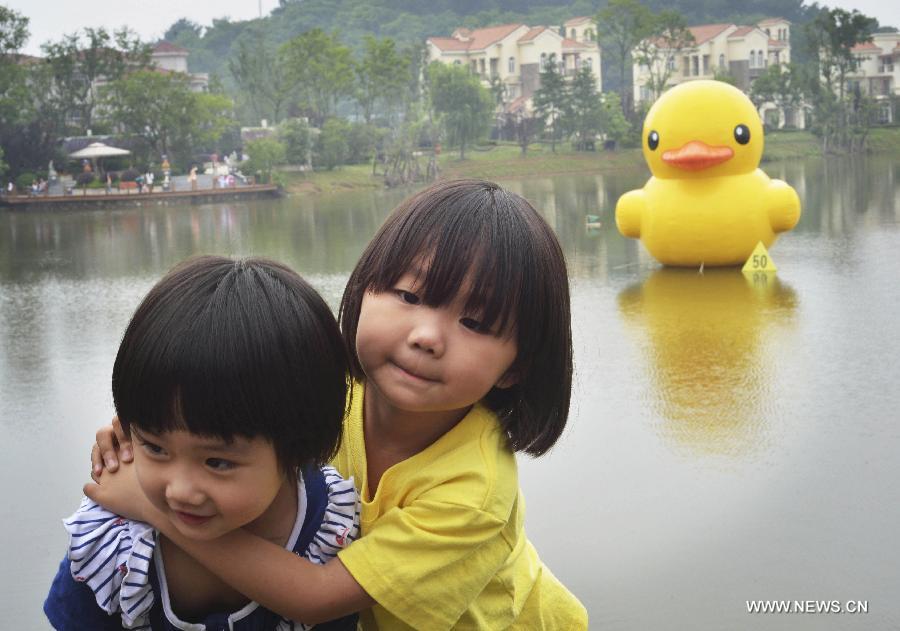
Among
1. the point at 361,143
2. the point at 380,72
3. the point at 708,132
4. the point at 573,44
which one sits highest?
the point at 573,44

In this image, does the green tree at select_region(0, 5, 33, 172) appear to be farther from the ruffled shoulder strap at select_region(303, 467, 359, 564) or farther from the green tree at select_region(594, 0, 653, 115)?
the ruffled shoulder strap at select_region(303, 467, 359, 564)

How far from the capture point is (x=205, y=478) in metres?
1.38

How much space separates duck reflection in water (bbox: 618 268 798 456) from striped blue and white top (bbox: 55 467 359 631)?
10.2 ft

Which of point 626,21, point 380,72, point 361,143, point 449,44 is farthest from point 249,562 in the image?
point 449,44

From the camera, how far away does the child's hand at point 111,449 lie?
1.51m

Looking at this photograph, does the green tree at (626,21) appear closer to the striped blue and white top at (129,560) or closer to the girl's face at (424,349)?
the girl's face at (424,349)

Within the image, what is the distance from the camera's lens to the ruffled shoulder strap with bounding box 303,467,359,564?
156 centimetres

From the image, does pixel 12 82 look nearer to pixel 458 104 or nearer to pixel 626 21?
pixel 458 104

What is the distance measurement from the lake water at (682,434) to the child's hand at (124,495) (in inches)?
69.9

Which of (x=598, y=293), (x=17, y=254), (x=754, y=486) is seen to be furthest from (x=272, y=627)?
(x=17, y=254)

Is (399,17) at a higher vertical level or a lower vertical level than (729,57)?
higher

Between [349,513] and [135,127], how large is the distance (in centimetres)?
2861

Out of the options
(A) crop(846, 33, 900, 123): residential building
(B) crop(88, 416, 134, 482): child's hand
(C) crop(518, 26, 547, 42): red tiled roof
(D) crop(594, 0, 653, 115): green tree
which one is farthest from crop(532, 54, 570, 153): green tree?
(B) crop(88, 416, 134, 482): child's hand

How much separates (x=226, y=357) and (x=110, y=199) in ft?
75.2
